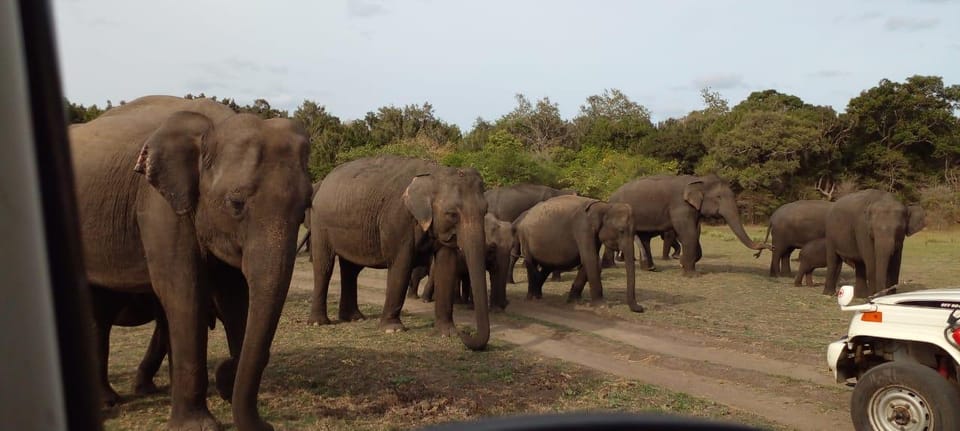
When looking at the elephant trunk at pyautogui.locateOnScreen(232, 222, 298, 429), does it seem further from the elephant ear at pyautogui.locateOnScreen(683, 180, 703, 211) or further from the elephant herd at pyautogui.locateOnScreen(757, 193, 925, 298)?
the elephant ear at pyautogui.locateOnScreen(683, 180, 703, 211)

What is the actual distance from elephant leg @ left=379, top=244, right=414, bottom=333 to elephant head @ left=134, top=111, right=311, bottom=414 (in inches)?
231

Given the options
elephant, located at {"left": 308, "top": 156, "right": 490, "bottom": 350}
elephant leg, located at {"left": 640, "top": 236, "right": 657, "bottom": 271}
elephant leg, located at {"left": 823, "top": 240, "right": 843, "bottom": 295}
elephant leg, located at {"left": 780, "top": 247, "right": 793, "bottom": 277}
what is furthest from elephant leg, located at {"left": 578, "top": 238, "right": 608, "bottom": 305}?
elephant leg, located at {"left": 780, "top": 247, "right": 793, "bottom": 277}

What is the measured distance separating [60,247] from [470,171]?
33.1ft

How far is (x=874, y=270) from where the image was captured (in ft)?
55.5

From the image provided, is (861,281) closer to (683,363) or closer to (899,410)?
(683,363)

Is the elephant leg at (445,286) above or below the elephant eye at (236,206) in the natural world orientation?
below

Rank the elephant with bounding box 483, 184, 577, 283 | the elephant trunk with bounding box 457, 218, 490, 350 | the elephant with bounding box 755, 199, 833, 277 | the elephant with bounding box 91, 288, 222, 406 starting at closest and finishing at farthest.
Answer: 1. the elephant with bounding box 91, 288, 222, 406
2. the elephant trunk with bounding box 457, 218, 490, 350
3. the elephant with bounding box 755, 199, 833, 277
4. the elephant with bounding box 483, 184, 577, 283

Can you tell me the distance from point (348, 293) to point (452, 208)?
3.22m

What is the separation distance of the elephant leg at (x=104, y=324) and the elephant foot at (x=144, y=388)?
0.34 meters

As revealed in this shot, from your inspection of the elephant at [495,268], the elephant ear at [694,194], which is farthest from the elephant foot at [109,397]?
the elephant ear at [694,194]

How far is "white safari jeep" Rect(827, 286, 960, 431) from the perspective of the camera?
623 cm

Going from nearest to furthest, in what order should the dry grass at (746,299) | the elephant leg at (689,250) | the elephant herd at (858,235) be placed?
the dry grass at (746,299) < the elephant herd at (858,235) < the elephant leg at (689,250)

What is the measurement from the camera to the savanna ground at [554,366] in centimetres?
768

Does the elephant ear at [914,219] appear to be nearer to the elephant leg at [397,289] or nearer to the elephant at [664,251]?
the elephant at [664,251]
